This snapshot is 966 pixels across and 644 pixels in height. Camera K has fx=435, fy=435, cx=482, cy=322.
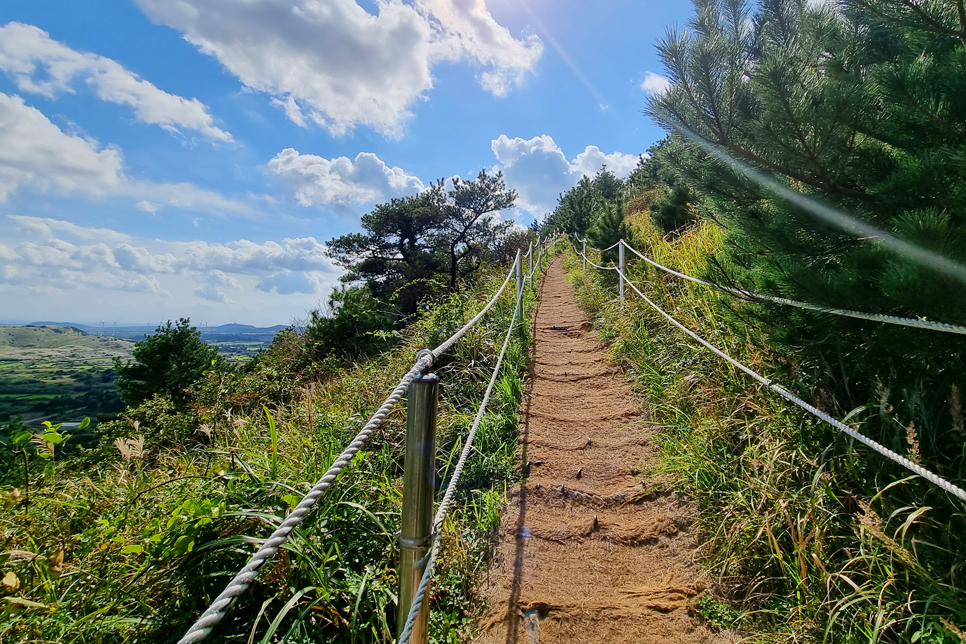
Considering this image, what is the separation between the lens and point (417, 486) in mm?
1081

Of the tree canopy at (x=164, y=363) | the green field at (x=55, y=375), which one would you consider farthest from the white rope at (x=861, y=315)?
the tree canopy at (x=164, y=363)

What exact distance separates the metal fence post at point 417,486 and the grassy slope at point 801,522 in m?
1.43

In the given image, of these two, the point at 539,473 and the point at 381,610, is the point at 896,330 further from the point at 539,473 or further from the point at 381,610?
the point at 381,610

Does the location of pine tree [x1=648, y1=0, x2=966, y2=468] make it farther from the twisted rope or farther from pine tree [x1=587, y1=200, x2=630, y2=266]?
pine tree [x1=587, y1=200, x2=630, y2=266]

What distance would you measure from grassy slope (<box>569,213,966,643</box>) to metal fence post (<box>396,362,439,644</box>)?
143 cm

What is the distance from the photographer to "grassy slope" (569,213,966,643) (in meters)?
1.48

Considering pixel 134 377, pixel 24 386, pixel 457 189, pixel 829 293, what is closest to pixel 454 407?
pixel 829 293

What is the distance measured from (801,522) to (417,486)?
5.48 ft

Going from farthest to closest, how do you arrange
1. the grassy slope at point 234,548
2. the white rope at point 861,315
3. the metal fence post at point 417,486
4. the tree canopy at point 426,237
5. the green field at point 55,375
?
1. the green field at point 55,375
2. the tree canopy at point 426,237
3. the grassy slope at point 234,548
4. the white rope at point 861,315
5. the metal fence post at point 417,486

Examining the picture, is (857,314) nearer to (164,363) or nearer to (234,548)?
(234,548)

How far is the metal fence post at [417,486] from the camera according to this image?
1076 mm

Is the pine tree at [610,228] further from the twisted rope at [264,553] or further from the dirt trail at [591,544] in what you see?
the twisted rope at [264,553]

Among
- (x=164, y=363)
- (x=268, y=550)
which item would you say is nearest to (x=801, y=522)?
(x=268, y=550)

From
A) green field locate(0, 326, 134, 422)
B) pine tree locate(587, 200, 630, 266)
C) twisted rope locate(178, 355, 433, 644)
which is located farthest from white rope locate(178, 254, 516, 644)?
pine tree locate(587, 200, 630, 266)
